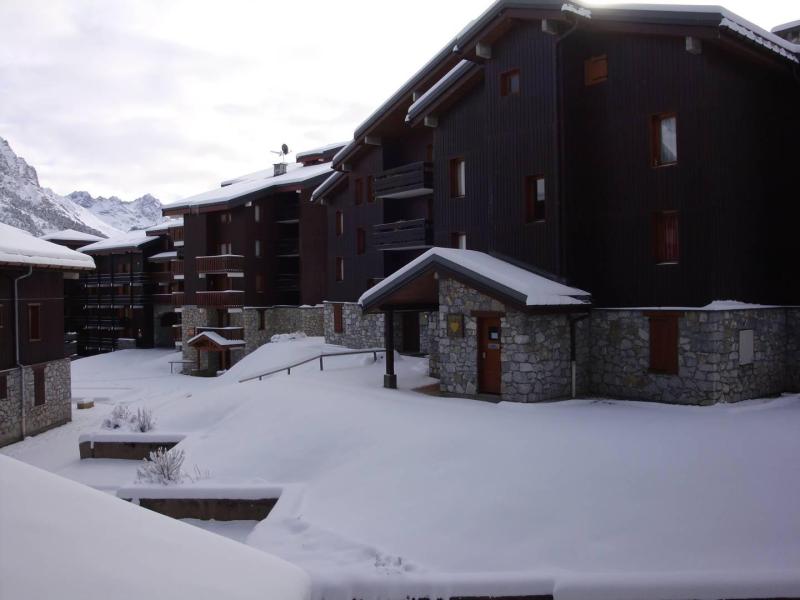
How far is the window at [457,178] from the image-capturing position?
22.7m

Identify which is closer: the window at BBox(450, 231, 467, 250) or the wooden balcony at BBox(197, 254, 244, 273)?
the window at BBox(450, 231, 467, 250)

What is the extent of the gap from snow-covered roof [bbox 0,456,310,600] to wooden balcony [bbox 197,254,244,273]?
137 ft

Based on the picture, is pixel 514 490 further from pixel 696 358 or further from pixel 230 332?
pixel 230 332

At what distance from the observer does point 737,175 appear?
17.1m

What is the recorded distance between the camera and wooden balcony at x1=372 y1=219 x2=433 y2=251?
88.2 feet

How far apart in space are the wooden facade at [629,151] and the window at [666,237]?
53 mm

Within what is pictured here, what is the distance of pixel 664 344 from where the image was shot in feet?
57.0

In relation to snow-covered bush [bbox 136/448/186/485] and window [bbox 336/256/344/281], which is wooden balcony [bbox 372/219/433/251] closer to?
window [bbox 336/256/344/281]

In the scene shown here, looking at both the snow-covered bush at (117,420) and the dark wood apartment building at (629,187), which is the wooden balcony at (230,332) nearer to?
the snow-covered bush at (117,420)

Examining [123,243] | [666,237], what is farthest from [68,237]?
[666,237]

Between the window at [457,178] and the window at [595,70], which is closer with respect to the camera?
the window at [595,70]

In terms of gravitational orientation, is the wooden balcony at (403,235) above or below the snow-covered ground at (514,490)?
above

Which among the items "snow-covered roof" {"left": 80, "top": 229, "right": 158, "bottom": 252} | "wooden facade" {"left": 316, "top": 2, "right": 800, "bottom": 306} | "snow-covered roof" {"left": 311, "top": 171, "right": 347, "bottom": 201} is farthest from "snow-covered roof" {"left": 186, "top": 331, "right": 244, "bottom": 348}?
"wooden facade" {"left": 316, "top": 2, "right": 800, "bottom": 306}

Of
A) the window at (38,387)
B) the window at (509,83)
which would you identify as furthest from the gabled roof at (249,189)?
the window at (509,83)
